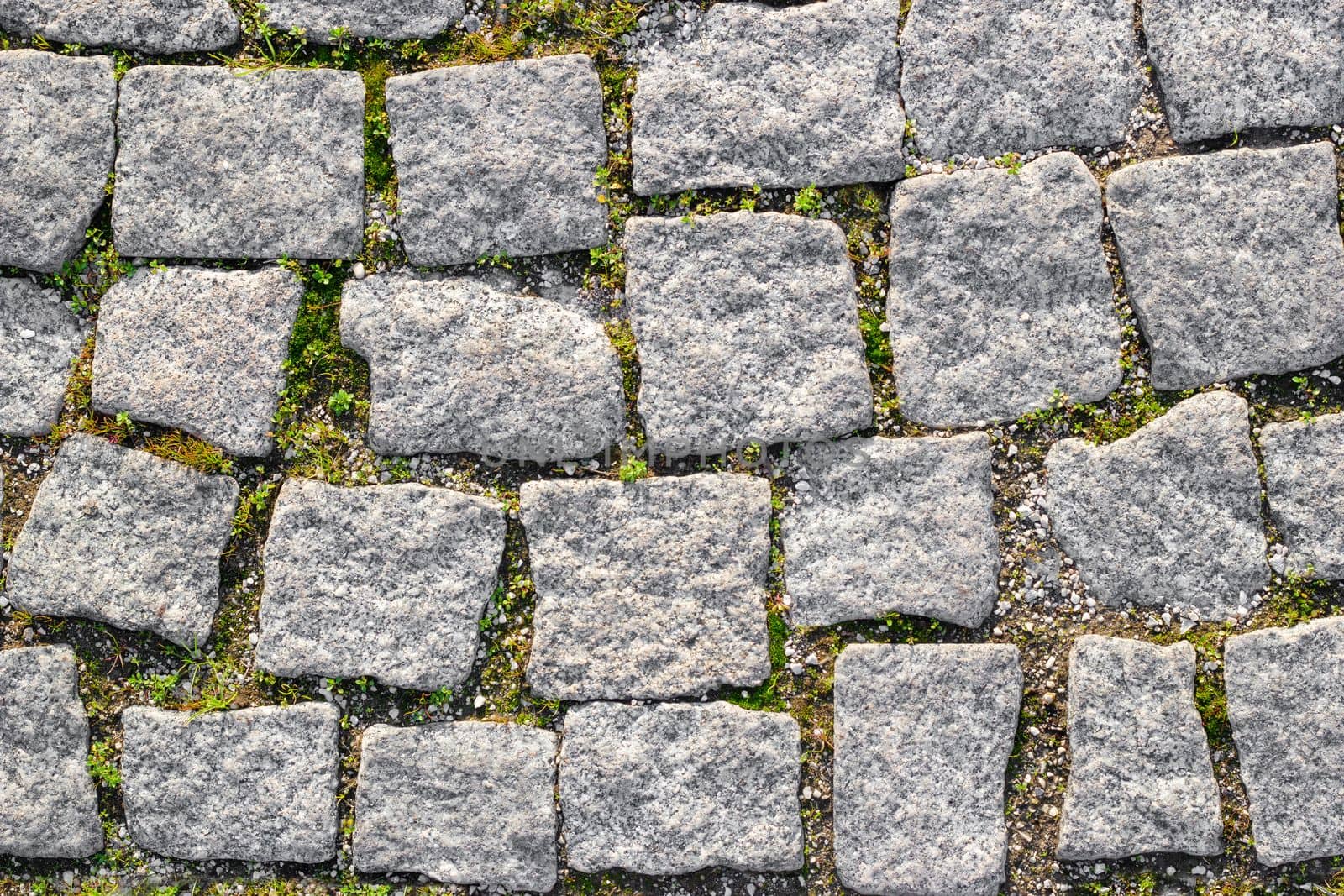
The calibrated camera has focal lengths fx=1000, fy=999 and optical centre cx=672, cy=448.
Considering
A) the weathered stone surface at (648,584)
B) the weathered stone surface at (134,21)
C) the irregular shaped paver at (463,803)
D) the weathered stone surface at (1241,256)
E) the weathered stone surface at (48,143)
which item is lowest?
the irregular shaped paver at (463,803)

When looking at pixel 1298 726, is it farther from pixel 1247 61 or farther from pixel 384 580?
pixel 384 580

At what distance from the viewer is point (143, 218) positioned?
115 inches

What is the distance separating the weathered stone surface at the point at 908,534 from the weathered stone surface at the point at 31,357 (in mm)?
2274

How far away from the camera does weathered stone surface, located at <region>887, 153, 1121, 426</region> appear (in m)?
2.86

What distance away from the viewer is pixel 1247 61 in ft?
9.36

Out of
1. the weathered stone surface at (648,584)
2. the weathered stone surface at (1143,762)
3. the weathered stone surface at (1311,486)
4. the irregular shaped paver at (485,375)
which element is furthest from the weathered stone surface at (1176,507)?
the irregular shaped paver at (485,375)

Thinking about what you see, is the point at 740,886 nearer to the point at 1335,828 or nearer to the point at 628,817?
the point at 628,817

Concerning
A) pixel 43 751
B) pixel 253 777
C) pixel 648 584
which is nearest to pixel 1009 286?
pixel 648 584

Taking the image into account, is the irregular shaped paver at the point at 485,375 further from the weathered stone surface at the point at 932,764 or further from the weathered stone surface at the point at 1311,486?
the weathered stone surface at the point at 1311,486

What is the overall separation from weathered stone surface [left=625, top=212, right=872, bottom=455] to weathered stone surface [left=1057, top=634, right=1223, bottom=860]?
104 cm

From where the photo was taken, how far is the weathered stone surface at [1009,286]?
2861 mm

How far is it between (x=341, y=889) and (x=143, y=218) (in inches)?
80.6

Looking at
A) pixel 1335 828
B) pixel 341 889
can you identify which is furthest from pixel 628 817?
pixel 1335 828

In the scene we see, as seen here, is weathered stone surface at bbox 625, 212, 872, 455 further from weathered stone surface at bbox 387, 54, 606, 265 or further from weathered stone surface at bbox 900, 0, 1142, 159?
weathered stone surface at bbox 900, 0, 1142, 159
